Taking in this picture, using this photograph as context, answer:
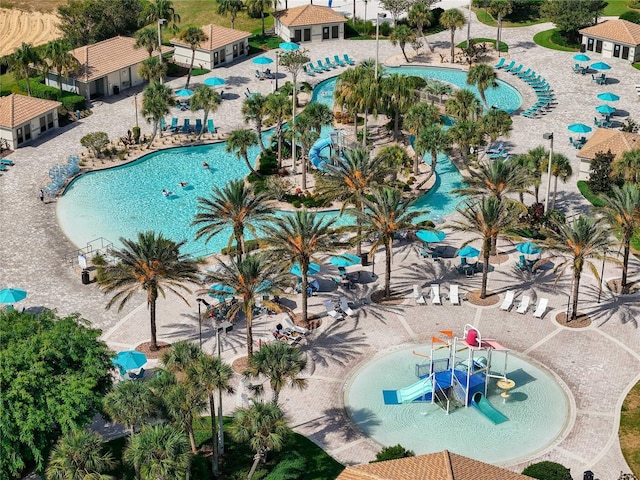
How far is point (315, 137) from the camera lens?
252 ft

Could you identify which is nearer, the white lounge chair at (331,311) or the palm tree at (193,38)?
the white lounge chair at (331,311)

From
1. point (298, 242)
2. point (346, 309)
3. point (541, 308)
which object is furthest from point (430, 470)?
point (541, 308)

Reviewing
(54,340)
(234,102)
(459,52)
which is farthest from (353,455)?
(459,52)

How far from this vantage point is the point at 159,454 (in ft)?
143

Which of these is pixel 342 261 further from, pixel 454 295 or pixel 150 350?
pixel 150 350

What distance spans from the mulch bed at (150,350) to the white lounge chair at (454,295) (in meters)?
17.1

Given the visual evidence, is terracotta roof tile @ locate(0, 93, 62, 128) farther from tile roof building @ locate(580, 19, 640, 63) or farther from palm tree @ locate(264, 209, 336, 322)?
tile roof building @ locate(580, 19, 640, 63)

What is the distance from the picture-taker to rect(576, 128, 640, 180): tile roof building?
77312mm

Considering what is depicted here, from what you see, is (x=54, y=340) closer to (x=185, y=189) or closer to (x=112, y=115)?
(x=185, y=189)

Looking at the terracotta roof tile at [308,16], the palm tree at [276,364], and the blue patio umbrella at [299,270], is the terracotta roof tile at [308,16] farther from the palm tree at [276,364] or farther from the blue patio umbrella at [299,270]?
the palm tree at [276,364]

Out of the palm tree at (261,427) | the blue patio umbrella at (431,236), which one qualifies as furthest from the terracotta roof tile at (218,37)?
the palm tree at (261,427)

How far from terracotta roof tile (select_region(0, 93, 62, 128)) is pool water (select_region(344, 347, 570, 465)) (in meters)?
41.6

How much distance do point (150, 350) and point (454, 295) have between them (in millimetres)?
18460

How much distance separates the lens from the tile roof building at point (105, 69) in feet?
307
